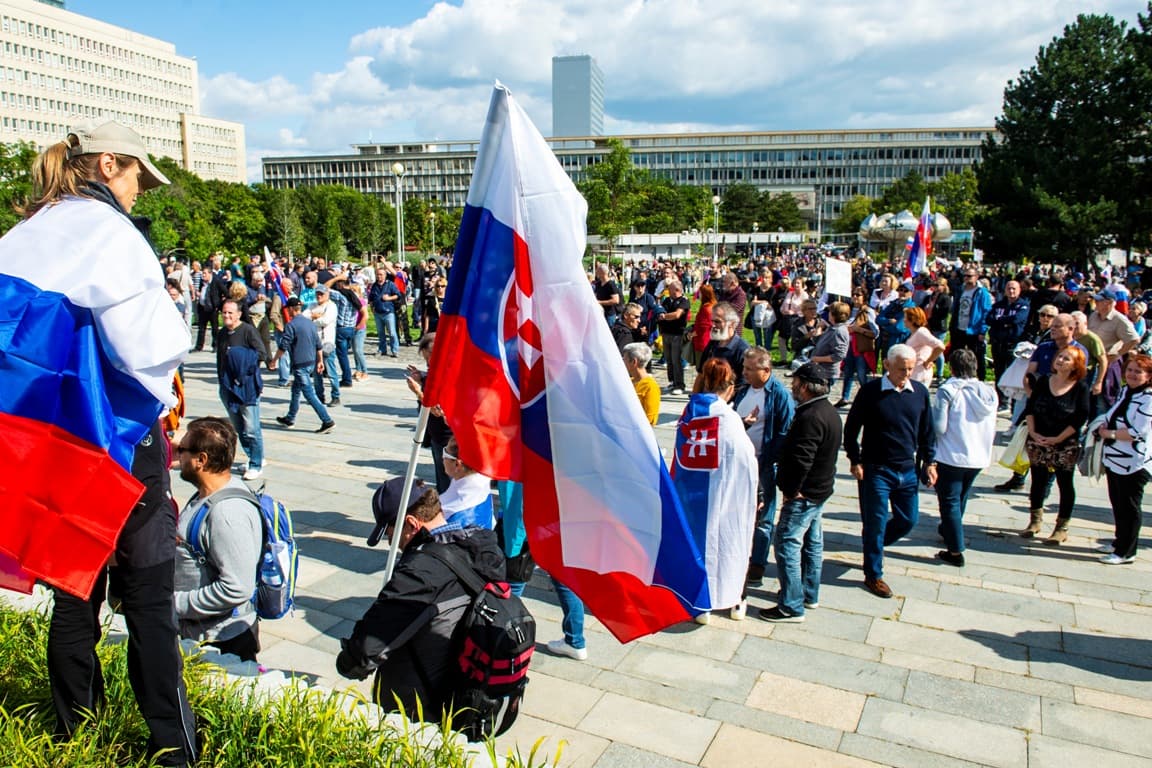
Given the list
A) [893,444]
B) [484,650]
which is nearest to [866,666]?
[893,444]

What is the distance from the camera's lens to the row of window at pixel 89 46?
10650 centimetres

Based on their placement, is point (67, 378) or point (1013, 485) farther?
point (1013, 485)

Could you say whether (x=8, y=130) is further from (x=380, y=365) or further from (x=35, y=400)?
(x=35, y=400)

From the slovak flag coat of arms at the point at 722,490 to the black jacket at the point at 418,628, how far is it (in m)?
2.06

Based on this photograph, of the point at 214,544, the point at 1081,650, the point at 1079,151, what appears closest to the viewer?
the point at 214,544

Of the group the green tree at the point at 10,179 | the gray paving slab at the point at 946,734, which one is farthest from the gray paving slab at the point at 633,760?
the green tree at the point at 10,179

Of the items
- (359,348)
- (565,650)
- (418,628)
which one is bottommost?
(565,650)

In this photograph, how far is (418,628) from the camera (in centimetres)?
321

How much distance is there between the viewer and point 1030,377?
27.2ft

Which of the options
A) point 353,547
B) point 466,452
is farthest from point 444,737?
point 353,547

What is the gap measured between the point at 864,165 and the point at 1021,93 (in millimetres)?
109887

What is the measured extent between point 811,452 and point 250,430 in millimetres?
6179

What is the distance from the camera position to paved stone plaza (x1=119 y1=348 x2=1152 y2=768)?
4309mm

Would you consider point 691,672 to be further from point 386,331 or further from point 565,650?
point 386,331
